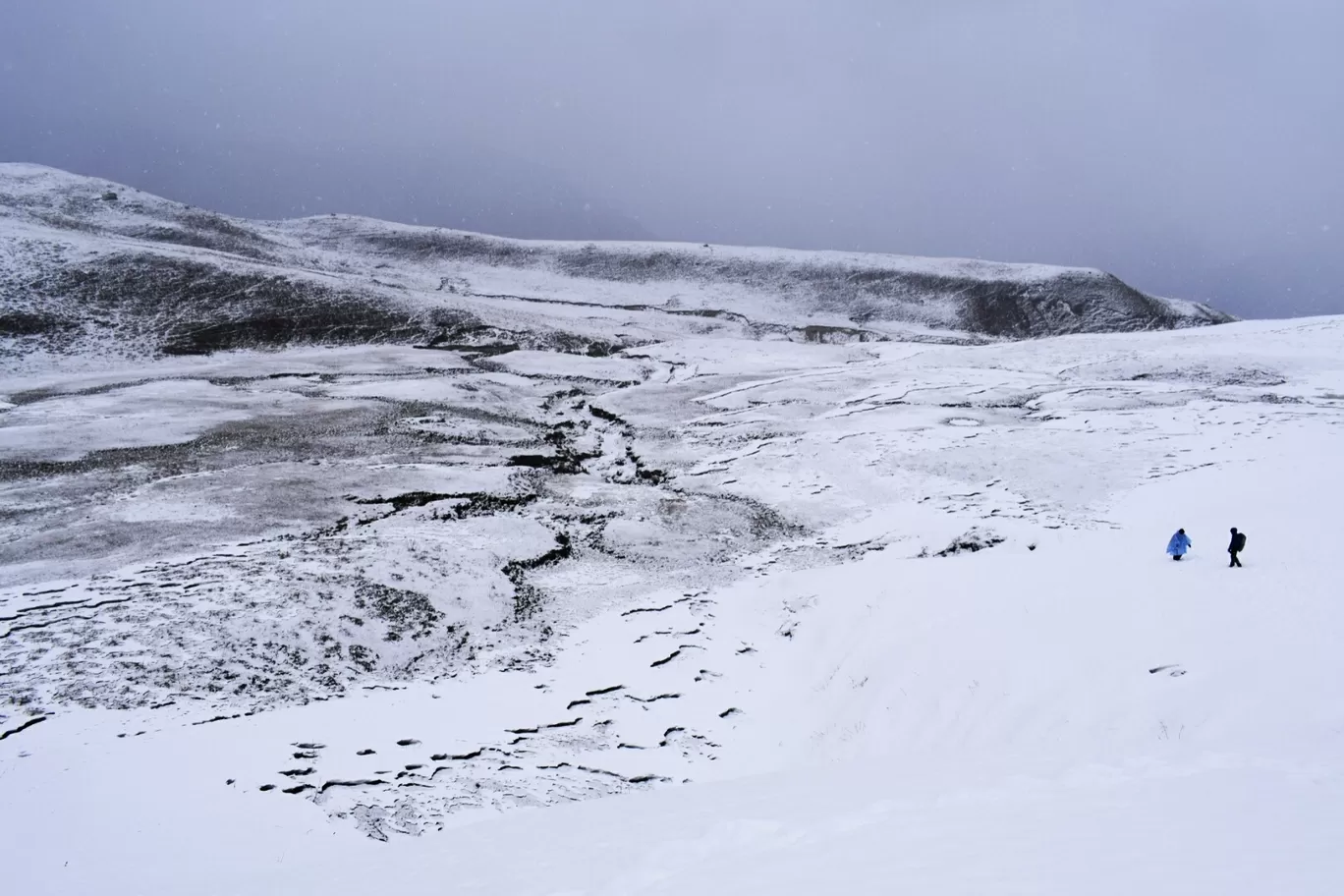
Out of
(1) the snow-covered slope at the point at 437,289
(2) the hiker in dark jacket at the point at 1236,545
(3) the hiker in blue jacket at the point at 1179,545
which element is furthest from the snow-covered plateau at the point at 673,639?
(1) the snow-covered slope at the point at 437,289

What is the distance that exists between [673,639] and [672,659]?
73 centimetres

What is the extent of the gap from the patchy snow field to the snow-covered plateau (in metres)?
0.07

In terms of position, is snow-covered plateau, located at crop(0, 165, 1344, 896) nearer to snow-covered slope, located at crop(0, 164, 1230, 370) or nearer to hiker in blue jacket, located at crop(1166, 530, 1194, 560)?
hiker in blue jacket, located at crop(1166, 530, 1194, 560)

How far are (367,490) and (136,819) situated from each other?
12.8 meters

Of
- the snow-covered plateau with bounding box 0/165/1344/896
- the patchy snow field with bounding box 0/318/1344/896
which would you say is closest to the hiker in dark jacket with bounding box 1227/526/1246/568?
the snow-covered plateau with bounding box 0/165/1344/896

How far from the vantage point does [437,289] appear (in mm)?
69750

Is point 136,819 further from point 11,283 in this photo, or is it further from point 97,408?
point 11,283

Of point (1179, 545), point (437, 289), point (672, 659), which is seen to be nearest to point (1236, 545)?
point (1179, 545)

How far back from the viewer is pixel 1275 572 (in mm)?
12555

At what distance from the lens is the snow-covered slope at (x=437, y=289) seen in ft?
151

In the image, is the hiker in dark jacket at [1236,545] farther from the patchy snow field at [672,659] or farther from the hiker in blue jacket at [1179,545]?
the hiker in blue jacket at [1179,545]

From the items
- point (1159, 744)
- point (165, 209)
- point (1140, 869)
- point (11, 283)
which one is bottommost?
point (1159, 744)

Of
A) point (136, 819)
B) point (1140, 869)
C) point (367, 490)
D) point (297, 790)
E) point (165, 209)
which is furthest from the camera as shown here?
point (165, 209)

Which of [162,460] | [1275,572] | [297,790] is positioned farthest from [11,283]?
[1275,572]
